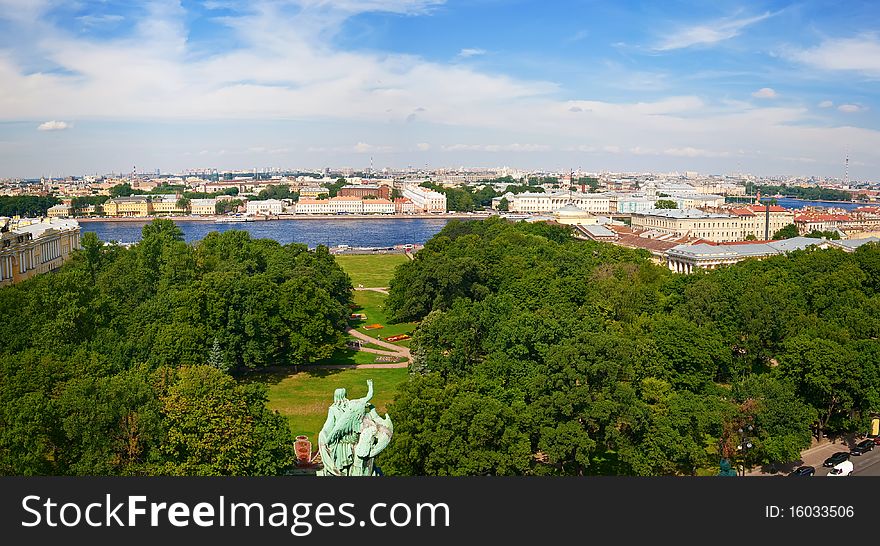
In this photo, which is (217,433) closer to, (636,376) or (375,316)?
(636,376)

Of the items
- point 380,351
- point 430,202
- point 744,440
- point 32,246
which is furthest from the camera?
point 430,202

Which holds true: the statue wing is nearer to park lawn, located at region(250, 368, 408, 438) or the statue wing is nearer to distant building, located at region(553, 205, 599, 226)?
park lawn, located at region(250, 368, 408, 438)

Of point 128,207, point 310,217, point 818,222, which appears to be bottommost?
point 310,217

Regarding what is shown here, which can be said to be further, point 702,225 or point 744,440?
point 702,225

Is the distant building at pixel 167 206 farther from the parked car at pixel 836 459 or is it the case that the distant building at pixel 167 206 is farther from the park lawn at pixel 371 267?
the parked car at pixel 836 459

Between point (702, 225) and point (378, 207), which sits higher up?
point (378, 207)

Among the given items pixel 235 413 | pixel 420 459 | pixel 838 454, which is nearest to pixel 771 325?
pixel 838 454

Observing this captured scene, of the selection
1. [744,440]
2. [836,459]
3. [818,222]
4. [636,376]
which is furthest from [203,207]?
[836,459]

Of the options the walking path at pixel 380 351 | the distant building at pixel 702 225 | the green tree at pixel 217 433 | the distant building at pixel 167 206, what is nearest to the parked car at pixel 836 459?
the green tree at pixel 217 433
